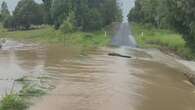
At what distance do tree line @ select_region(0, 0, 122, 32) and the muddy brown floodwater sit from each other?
41.4 meters

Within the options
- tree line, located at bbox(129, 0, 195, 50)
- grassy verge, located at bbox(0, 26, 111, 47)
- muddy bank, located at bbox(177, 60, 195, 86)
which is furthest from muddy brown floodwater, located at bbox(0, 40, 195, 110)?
grassy verge, located at bbox(0, 26, 111, 47)

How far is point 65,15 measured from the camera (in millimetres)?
78812

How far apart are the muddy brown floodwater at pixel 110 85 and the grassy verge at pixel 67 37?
25652 mm

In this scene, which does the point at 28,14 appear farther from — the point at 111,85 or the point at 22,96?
the point at 22,96

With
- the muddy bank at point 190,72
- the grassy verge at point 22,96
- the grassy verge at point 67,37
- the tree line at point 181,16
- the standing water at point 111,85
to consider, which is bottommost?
the grassy verge at point 67,37

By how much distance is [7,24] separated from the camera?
324ft

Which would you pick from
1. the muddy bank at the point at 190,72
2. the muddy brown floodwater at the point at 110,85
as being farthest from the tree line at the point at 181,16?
the muddy brown floodwater at the point at 110,85

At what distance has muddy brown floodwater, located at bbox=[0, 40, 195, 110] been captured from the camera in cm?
1858

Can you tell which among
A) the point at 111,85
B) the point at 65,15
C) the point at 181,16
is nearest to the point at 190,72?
the point at 111,85

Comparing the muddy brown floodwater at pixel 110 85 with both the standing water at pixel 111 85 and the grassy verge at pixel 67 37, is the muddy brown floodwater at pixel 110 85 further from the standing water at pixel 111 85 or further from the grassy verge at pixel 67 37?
the grassy verge at pixel 67 37

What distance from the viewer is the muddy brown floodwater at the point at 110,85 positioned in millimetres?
18578

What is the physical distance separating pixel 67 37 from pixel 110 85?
159ft

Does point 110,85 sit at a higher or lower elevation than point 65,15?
lower

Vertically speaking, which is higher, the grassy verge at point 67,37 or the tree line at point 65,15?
the tree line at point 65,15
